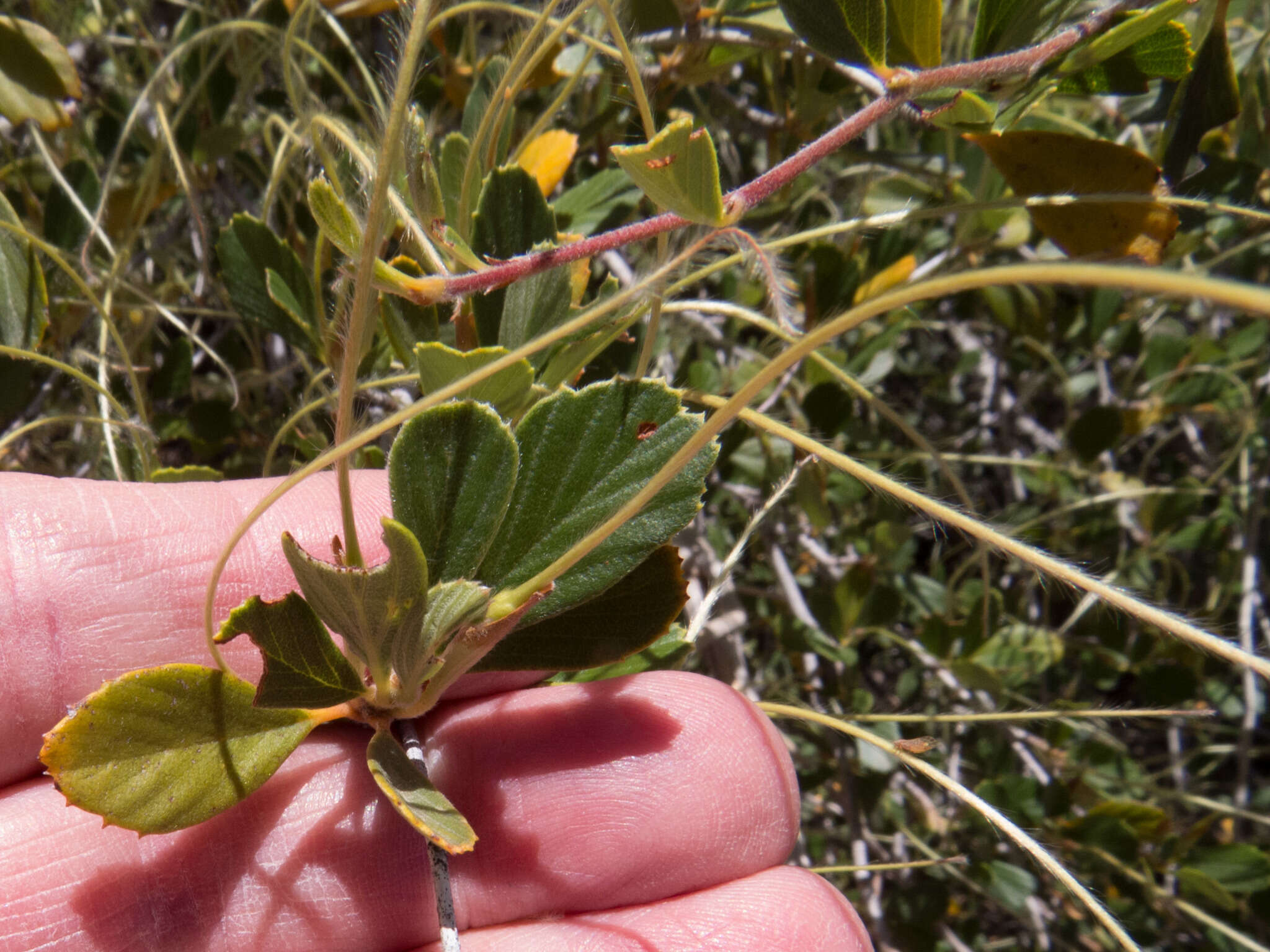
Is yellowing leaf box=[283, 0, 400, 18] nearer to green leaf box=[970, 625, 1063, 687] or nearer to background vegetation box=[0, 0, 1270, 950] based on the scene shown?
background vegetation box=[0, 0, 1270, 950]

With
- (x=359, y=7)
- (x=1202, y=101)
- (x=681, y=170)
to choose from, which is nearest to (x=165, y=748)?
(x=681, y=170)

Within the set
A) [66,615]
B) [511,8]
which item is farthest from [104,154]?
[511,8]

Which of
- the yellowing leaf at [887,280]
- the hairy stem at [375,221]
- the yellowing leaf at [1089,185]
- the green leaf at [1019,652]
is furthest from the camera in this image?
the green leaf at [1019,652]

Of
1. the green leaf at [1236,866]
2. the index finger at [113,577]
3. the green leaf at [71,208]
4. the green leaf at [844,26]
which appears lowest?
the green leaf at [1236,866]

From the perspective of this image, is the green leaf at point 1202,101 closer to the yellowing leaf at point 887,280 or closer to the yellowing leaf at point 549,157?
the yellowing leaf at point 887,280

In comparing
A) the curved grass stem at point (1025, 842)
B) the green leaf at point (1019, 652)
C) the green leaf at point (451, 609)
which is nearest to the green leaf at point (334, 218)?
the green leaf at point (451, 609)
